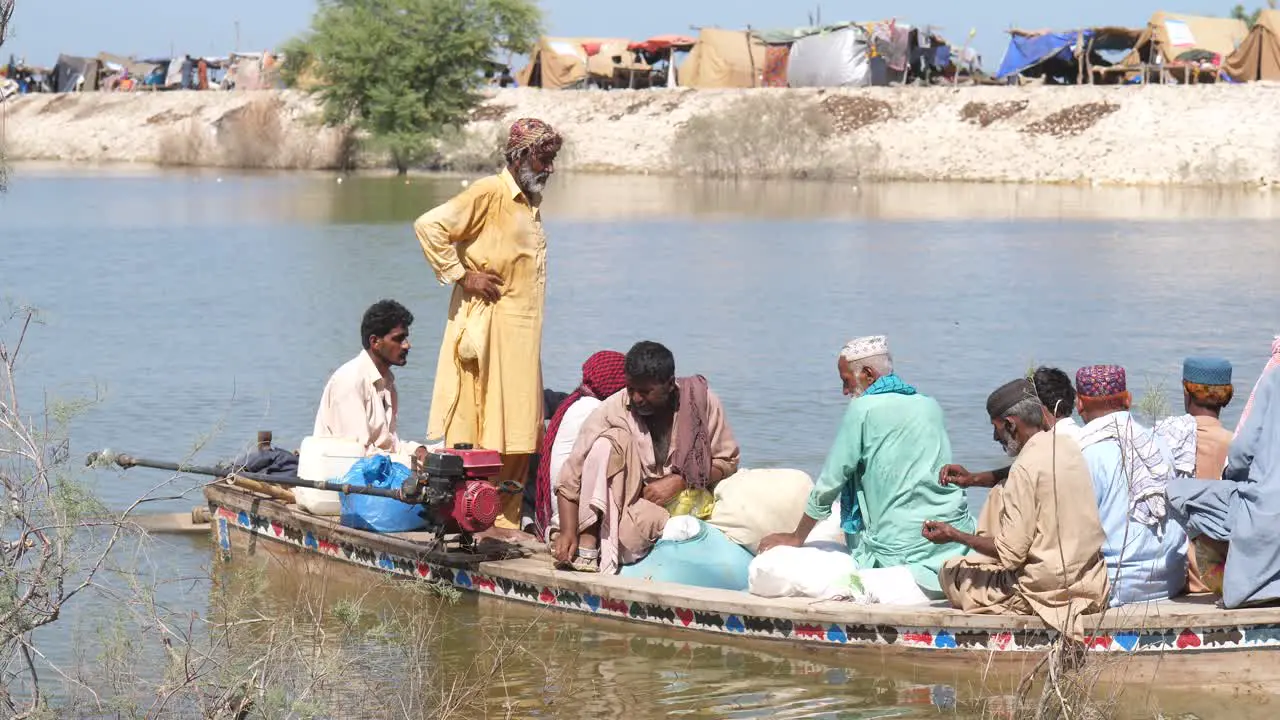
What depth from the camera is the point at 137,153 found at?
56094 millimetres

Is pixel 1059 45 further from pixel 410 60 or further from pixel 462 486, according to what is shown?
pixel 462 486

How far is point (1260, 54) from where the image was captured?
4228 cm

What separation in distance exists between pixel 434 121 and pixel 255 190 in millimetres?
8765

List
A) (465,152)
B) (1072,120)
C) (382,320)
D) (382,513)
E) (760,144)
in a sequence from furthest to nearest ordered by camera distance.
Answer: (465,152)
(760,144)
(1072,120)
(382,320)
(382,513)

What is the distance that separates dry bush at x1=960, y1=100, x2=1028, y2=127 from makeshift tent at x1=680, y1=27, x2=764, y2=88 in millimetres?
8909

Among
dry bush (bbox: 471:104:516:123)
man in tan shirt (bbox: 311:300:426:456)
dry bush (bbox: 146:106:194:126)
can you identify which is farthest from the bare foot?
dry bush (bbox: 146:106:194:126)

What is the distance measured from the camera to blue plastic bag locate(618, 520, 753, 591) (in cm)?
673

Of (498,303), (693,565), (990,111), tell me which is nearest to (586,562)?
(693,565)

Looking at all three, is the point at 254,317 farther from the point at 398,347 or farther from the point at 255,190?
the point at 255,190

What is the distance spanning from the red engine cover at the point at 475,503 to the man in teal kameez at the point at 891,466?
122 centimetres

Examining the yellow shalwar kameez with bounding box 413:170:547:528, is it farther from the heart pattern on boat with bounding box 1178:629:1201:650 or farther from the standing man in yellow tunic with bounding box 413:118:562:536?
the heart pattern on boat with bounding box 1178:629:1201:650

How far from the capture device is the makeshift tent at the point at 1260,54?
137ft

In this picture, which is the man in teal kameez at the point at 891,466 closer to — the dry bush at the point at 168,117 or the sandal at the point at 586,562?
the sandal at the point at 586,562

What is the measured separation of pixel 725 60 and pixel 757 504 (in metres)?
45.5
